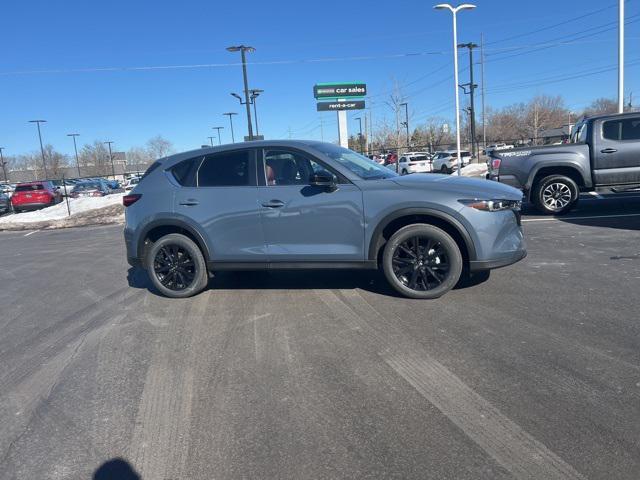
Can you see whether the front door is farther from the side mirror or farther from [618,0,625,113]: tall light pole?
[618,0,625,113]: tall light pole

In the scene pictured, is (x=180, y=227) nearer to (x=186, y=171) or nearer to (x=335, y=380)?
(x=186, y=171)

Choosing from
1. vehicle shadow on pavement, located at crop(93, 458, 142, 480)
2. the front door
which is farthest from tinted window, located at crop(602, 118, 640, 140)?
vehicle shadow on pavement, located at crop(93, 458, 142, 480)

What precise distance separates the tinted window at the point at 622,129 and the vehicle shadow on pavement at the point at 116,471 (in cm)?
1044

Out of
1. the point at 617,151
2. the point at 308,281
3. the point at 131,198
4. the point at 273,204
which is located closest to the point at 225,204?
the point at 273,204

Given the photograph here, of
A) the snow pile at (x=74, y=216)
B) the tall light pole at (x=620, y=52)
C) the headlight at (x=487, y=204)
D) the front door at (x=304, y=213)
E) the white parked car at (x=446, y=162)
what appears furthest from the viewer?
the white parked car at (x=446, y=162)

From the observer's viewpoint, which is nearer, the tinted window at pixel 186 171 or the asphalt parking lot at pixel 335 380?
the asphalt parking lot at pixel 335 380

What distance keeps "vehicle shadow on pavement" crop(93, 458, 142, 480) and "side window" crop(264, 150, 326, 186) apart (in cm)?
345

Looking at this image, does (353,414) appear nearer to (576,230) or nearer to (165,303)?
(165,303)

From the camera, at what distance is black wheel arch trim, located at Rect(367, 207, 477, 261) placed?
5109 millimetres

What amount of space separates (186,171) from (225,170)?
529 mm

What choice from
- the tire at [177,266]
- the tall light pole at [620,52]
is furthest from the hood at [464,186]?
the tall light pole at [620,52]

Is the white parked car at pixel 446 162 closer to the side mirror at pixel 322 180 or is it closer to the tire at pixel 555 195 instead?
the tire at pixel 555 195

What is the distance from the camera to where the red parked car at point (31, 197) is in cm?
2262

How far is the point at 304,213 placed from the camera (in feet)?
18.0
